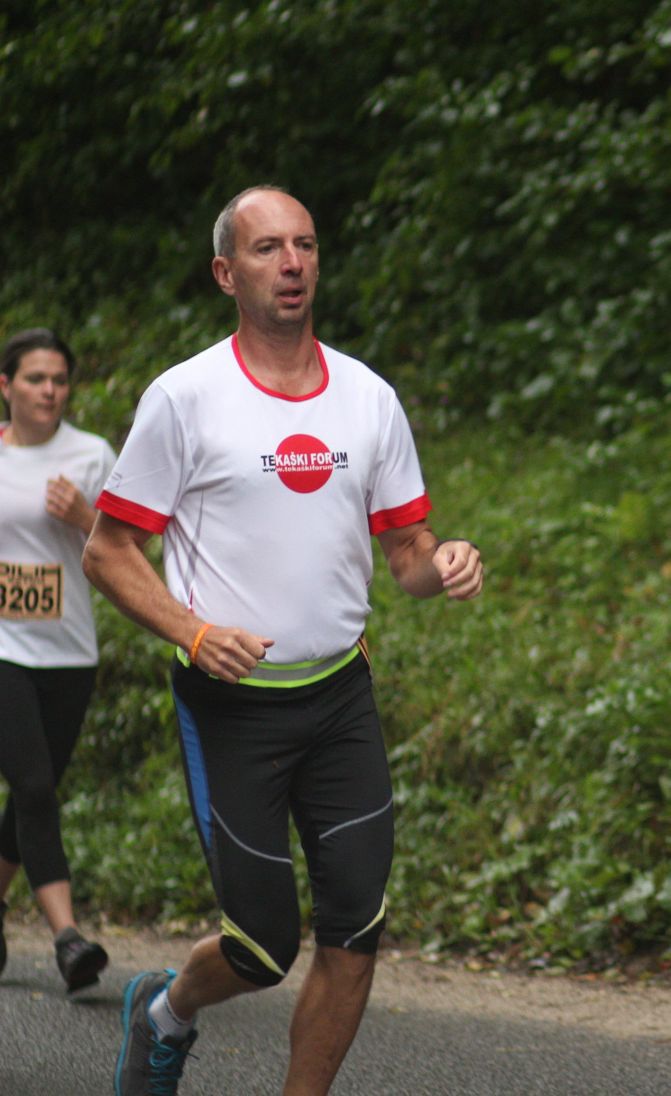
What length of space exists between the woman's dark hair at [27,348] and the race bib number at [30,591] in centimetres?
76

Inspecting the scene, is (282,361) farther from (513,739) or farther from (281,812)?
(513,739)

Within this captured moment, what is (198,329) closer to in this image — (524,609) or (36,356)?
(524,609)

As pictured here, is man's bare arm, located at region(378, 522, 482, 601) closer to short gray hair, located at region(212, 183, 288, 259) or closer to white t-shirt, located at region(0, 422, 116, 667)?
short gray hair, located at region(212, 183, 288, 259)

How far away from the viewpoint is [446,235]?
12086 millimetres

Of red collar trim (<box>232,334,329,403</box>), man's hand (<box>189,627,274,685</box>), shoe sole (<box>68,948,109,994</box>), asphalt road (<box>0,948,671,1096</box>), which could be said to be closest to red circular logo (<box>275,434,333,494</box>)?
red collar trim (<box>232,334,329,403</box>)

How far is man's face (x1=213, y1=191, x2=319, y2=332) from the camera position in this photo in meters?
3.71

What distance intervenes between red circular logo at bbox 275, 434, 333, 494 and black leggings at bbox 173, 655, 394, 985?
49 cm

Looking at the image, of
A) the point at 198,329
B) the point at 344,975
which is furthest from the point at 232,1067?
the point at 198,329

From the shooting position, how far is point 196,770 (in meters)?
3.76

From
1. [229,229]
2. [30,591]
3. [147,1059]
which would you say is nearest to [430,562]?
[229,229]

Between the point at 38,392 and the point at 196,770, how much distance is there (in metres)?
2.37

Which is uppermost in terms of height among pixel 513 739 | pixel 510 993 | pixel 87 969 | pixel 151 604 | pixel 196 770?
pixel 151 604

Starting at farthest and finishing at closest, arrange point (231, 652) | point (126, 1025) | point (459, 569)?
1. point (126, 1025)
2. point (459, 569)
3. point (231, 652)

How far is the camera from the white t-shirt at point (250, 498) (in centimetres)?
361
